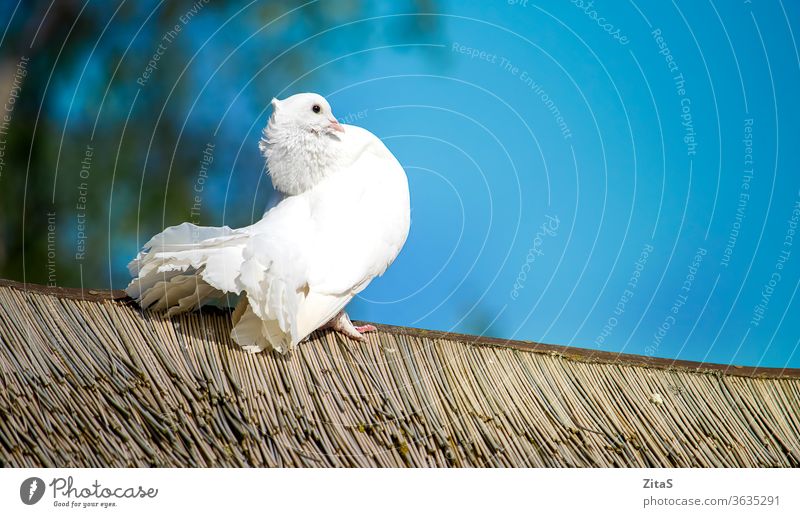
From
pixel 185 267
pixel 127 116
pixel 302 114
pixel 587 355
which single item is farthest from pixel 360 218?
pixel 127 116

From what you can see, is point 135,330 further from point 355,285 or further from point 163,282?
point 355,285

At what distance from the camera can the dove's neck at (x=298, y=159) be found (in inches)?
98.5

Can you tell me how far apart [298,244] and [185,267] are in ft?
0.93

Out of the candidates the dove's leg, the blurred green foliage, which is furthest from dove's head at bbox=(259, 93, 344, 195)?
the blurred green foliage

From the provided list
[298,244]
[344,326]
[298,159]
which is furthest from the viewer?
[298,159]

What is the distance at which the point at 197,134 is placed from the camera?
4.36 metres

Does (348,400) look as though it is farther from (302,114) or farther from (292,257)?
(302,114)

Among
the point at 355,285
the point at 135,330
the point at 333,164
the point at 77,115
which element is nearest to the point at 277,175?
the point at 333,164

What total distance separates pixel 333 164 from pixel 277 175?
17 centimetres

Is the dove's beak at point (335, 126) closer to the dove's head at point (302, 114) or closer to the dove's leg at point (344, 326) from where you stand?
the dove's head at point (302, 114)

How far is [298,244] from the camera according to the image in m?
2.18

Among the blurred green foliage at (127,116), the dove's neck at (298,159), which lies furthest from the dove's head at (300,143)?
the blurred green foliage at (127,116)

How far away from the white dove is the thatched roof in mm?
97

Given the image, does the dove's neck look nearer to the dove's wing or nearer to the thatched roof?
the dove's wing
